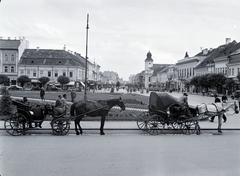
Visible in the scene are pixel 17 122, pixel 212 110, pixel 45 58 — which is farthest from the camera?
pixel 45 58

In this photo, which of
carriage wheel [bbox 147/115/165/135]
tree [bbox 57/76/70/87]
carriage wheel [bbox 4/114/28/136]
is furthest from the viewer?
tree [bbox 57/76/70/87]

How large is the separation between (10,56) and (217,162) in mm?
66265

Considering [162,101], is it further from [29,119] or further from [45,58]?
[45,58]

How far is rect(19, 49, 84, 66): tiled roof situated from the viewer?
7031 centimetres

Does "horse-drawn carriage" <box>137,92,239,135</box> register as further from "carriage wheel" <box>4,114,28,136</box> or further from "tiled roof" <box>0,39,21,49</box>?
"tiled roof" <box>0,39,21,49</box>

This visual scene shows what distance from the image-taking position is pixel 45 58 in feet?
236

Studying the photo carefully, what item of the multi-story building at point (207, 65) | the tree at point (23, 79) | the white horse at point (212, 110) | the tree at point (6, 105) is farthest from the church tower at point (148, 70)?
the white horse at point (212, 110)

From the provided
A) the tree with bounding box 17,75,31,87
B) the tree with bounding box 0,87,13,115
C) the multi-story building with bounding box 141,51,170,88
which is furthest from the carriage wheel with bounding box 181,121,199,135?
the multi-story building with bounding box 141,51,170,88

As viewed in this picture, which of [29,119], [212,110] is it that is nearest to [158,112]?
[212,110]

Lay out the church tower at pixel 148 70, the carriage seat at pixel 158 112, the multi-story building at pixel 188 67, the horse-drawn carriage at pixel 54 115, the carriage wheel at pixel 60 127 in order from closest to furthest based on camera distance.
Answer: the horse-drawn carriage at pixel 54 115
the carriage wheel at pixel 60 127
the carriage seat at pixel 158 112
the multi-story building at pixel 188 67
the church tower at pixel 148 70

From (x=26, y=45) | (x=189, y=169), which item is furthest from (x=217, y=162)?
(x=26, y=45)

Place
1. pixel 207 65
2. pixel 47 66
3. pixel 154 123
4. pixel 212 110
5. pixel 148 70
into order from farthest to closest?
pixel 148 70 < pixel 47 66 < pixel 207 65 < pixel 212 110 < pixel 154 123

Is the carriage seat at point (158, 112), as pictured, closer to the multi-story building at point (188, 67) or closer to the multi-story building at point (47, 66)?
the multi-story building at point (47, 66)

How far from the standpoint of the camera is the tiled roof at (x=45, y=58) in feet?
231
